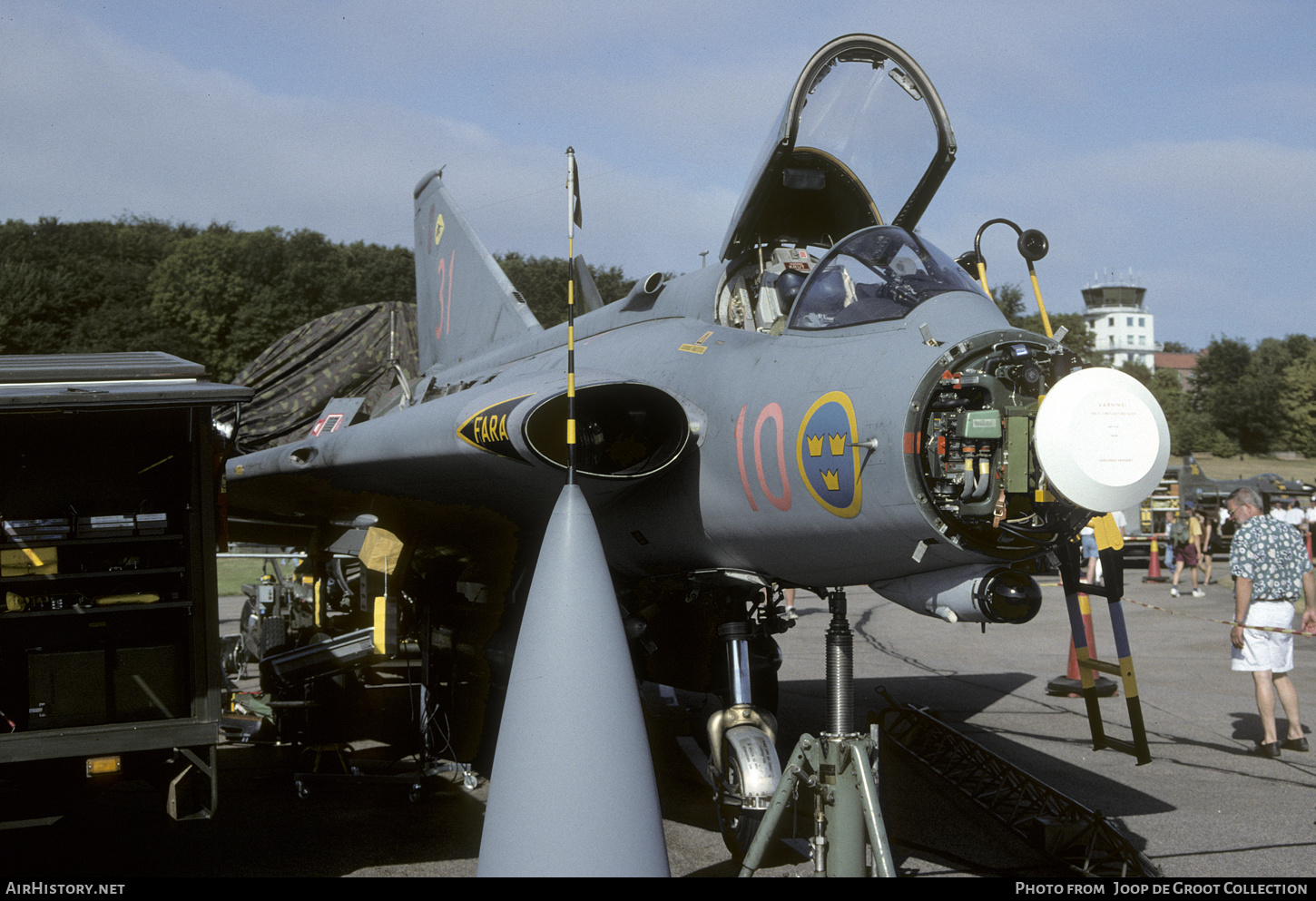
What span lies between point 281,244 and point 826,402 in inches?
2103

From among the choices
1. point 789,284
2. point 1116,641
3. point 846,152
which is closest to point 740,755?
point 1116,641

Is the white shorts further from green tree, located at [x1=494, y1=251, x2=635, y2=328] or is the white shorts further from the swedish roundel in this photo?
green tree, located at [x1=494, y1=251, x2=635, y2=328]

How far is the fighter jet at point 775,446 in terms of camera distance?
12.1ft

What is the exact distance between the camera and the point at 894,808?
6180 millimetres

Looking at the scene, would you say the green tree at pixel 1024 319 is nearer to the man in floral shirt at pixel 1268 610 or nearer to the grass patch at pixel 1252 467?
the grass patch at pixel 1252 467

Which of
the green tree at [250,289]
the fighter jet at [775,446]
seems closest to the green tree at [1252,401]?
the green tree at [250,289]

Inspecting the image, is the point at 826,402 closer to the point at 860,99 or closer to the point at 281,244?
the point at 860,99

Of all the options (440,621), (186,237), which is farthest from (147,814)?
(186,237)

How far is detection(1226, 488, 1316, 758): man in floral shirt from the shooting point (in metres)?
7.43

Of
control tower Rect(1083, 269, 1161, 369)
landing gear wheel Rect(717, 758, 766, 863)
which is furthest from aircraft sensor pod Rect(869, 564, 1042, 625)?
control tower Rect(1083, 269, 1161, 369)

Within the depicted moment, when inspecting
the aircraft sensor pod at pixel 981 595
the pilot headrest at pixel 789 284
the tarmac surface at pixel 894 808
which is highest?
the pilot headrest at pixel 789 284

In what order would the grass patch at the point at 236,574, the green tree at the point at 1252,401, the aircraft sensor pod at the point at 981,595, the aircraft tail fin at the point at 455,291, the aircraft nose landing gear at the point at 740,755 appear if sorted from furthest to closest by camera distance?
the green tree at the point at 1252,401, the grass patch at the point at 236,574, the aircraft tail fin at the point at 455,291, the aircraft nose landing gear at the point at 740,755, the aircraft sensor pod at the point at 981,595

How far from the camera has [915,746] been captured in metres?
7.42

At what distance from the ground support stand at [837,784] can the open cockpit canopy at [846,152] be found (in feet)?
7.17
